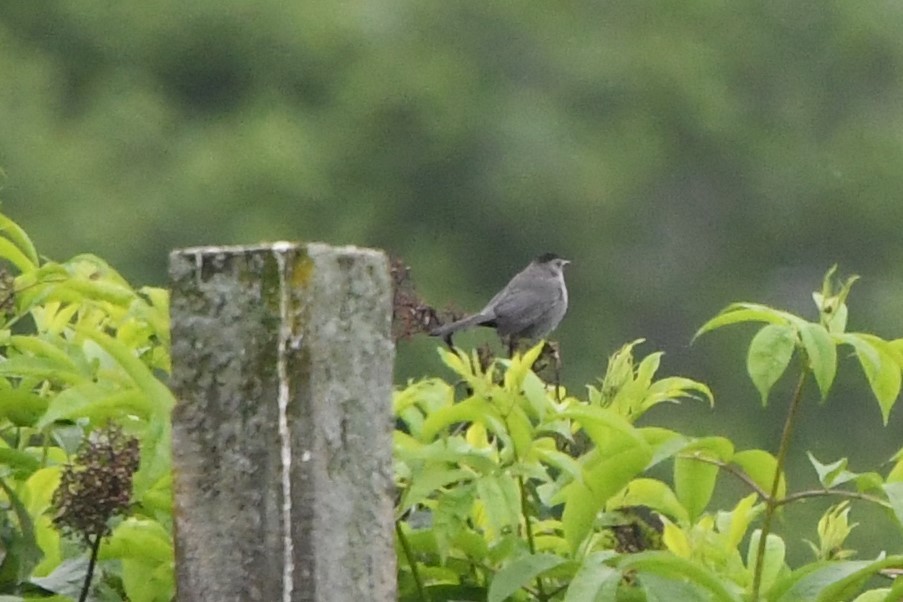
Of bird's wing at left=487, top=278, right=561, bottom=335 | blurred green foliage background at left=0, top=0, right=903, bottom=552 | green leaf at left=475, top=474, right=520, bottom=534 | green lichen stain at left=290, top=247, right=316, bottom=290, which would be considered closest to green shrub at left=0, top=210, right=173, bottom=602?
green lichen stain at left=290, top=247, right=316, bottom=290

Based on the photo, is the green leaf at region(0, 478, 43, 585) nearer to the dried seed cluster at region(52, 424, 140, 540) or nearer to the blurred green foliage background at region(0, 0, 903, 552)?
the dried seed cluster at region(52, 424, 140, 540)

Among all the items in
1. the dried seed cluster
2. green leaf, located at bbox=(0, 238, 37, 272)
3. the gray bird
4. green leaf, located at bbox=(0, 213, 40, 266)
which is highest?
the gray bird

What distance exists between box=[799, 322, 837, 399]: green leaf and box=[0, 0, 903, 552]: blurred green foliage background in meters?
12.7

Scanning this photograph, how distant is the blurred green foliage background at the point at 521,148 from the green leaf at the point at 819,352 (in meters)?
12.7

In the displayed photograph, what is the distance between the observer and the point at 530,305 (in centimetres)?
631

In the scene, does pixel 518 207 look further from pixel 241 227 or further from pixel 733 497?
pixel 733 497

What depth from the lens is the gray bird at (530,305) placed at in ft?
20.0

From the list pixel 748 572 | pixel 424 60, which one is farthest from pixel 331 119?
pixel 748 572

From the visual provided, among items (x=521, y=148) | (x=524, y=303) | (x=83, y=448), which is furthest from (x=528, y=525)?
(x=521, y=148)

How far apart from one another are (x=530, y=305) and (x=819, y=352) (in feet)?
16.5

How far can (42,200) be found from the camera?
49.7 feet

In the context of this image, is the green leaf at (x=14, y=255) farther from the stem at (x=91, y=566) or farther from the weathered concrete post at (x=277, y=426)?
the weathered concrete post at (x=277, y=426)

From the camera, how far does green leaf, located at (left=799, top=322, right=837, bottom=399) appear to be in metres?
1.29

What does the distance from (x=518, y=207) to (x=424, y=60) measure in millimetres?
2340
